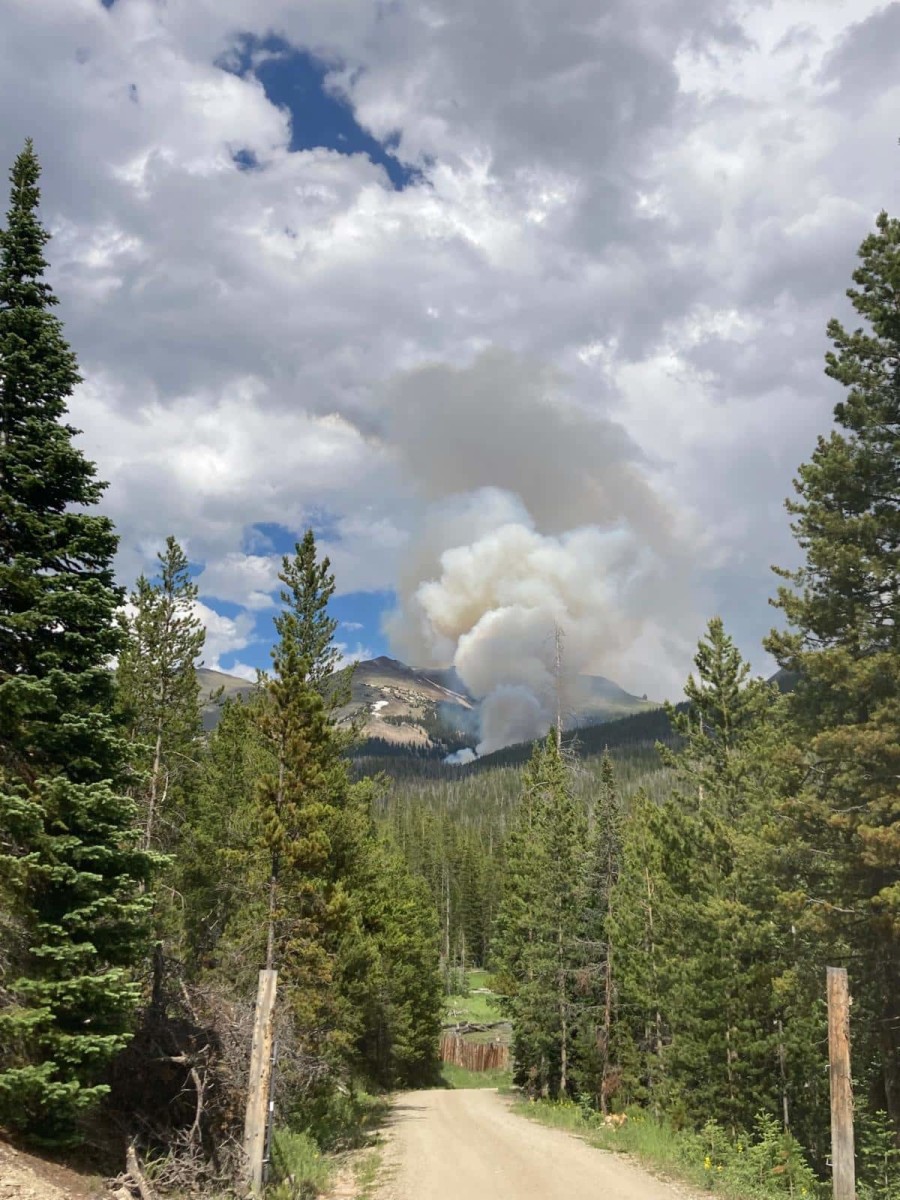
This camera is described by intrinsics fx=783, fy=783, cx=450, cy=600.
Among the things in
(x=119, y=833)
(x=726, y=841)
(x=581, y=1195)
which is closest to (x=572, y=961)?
(x=726, y=841)

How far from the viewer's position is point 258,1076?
12094mm

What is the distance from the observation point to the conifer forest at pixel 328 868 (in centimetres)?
1044

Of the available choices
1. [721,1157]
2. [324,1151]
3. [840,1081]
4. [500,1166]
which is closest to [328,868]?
[324,1151]

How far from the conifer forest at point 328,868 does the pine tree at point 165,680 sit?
0.11 meters

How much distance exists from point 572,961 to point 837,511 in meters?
21.8

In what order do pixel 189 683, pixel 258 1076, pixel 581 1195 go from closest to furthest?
pixel 258 1076
pixel 581 1195
pixel 189 683

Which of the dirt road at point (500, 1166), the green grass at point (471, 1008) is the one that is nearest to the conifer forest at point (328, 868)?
the dirt road at point (500, 1166)

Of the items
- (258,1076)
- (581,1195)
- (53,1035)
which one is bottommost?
(581,1195)

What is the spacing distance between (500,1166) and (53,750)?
1316 cm

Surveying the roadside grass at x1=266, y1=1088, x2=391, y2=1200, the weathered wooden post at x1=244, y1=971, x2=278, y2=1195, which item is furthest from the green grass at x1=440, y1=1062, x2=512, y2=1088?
the weathered wooden post at x1=244, y1=971, x2=278, y2=1195

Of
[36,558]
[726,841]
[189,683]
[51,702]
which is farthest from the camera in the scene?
[189,683]

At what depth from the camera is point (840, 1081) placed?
11.6 meters

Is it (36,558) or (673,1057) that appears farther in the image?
(673,1057)

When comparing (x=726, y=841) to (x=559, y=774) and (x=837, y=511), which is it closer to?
(x=837, y=511)
